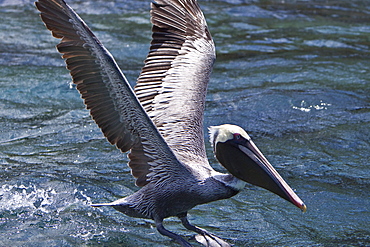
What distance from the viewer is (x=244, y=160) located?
15.0ft

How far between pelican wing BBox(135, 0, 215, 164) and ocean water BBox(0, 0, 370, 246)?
2.53 ft

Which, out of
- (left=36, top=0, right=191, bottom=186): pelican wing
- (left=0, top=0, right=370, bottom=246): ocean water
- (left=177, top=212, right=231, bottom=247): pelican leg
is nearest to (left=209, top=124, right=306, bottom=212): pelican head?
(left=36, top=0, right=191, bottom=186): pelican wing

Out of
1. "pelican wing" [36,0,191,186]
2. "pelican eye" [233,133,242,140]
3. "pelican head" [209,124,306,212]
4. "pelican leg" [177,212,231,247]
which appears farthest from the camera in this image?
"pelican leg" [177,212,231,247]

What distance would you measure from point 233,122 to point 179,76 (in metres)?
1.90

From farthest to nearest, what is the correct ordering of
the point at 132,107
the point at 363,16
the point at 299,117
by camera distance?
1. the point at 363,16
2. the point at 299,117
3. the point at 132,107

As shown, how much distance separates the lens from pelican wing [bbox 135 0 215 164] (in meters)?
5.43

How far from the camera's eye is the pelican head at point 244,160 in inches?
177

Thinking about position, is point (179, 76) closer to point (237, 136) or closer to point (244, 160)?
point (237, 136)

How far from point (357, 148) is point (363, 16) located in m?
5.25

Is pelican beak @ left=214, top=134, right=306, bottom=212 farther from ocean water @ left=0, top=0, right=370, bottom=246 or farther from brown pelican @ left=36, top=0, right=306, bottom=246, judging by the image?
ocean water @ left=0, top=0, right=370, bottom=246

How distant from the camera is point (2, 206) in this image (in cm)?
546

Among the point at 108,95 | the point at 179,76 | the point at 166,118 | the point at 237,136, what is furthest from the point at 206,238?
the point at 179,76

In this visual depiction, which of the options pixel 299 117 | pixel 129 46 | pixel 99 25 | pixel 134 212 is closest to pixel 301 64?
pixel 299 117

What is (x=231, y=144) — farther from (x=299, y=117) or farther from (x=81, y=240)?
(x=299, y=117)
